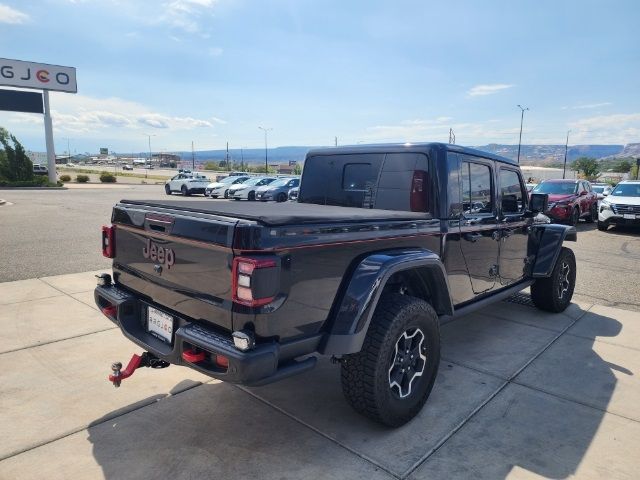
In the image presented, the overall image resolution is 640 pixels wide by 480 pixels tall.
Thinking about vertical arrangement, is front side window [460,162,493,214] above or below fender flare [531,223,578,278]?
above

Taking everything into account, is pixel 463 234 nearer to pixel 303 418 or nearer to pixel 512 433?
pixel 512 433

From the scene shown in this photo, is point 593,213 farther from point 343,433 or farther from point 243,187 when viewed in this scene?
point 243,187

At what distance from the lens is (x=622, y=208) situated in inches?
512

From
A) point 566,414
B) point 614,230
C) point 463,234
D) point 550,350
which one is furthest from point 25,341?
point 614,230

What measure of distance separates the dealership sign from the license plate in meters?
43.2

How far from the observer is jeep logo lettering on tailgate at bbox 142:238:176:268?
2.69m

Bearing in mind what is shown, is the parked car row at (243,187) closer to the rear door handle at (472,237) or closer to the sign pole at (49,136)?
the sign pole at (49,136)

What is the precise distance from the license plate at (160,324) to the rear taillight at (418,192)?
6.60 ft

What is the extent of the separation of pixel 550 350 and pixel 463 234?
1667mm

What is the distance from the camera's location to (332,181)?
4211 mm

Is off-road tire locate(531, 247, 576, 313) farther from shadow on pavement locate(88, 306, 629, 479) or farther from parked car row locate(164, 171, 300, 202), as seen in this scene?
parked car row locate(164, 171, 300, 202)

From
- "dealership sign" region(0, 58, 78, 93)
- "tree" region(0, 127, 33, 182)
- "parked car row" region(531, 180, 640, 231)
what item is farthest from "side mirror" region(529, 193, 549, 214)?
"dealership sign" region(0, 58, 78, 93)

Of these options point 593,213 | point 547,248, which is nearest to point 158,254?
point 547,248

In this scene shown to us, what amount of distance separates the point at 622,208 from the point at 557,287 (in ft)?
32.6
